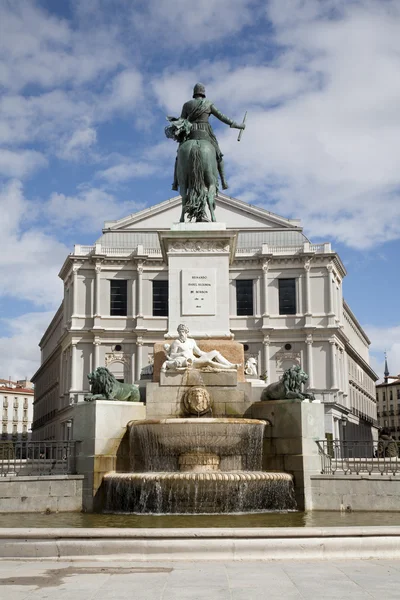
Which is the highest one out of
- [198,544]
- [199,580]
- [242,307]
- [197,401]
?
[242,307]

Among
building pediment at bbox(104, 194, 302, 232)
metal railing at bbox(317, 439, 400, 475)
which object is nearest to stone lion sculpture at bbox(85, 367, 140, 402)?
metal railing at bbox(317, 439, 400, 475)

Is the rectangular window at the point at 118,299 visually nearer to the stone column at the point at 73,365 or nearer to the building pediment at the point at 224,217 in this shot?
the stone column at the point at 73,365

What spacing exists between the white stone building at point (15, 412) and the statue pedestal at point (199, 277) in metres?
112

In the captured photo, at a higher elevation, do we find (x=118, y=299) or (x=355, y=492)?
(x=118, y=299)

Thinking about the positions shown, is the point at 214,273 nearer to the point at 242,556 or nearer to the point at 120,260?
the point at 242,556

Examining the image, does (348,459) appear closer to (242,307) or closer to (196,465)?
(196,465)

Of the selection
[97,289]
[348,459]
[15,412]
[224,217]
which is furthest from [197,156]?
[15,412]

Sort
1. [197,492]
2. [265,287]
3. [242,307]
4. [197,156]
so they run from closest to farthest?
1. [197,492]
2. [197,156]
3. [265,287]
4. [242,307]

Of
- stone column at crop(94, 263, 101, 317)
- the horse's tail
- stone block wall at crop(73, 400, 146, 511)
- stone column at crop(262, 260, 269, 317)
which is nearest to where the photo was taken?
stone block wall at crop(73, 400, 146, 511)

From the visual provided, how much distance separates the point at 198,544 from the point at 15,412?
12748 cm

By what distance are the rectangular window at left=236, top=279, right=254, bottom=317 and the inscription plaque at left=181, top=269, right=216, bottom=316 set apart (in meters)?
55.2

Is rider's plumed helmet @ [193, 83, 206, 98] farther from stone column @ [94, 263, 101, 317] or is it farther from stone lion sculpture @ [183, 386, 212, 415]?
stone column @ [94, 263, 101, 317]

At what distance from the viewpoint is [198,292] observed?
1662cm

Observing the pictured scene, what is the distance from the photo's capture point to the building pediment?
250 feet
